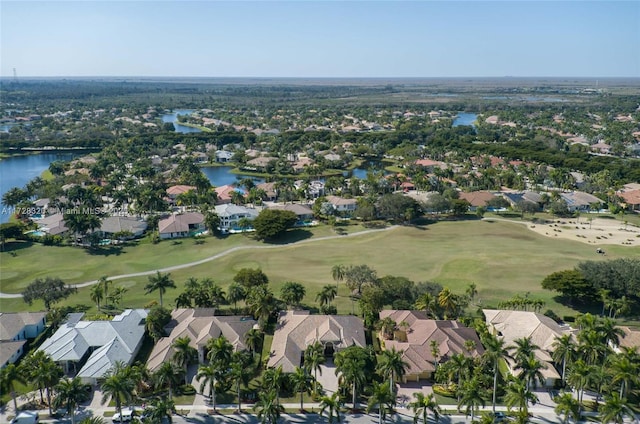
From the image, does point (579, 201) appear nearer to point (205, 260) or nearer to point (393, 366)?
point (205, 260)

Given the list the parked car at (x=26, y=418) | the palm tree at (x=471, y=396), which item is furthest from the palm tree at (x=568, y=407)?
the parked car at (x=26, y=418)

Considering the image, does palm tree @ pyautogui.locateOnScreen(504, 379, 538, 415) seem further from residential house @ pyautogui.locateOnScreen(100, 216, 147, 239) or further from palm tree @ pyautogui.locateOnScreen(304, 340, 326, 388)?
residential house @ pyautogui.locateOnScreen(100, 216, 147, 239)

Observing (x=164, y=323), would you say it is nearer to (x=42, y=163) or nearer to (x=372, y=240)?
(x=372, y=240)

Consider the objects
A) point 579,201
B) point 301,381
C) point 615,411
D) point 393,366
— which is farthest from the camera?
point 579,201

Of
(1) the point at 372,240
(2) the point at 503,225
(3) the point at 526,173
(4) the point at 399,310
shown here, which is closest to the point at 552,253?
(2) the point at 503,225

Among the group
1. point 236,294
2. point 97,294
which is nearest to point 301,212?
point 236,294

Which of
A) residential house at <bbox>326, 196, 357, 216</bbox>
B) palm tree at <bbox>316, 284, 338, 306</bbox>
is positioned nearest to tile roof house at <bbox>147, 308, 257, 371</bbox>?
palm tree at <bbox>316, 284, 338, 306</bbox>
